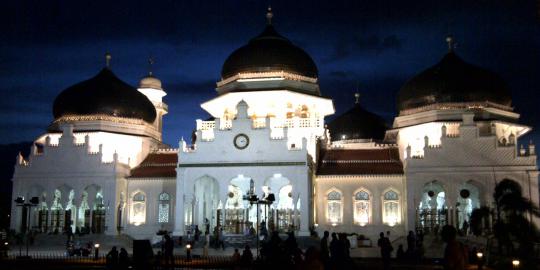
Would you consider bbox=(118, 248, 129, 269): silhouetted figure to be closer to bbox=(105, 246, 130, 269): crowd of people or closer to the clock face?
bbox=(105, 246, 130, 269): crowd of people

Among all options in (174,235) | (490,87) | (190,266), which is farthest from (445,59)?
(190,266)

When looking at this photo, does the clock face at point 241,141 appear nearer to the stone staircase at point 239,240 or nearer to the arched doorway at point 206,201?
the arched doorway at point 206,201

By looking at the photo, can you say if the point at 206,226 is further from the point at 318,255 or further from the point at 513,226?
the point at 318,255

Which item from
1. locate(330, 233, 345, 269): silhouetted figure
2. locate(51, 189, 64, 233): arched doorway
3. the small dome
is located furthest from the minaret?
locate(330, 233, 345, 269): silhouetted figure

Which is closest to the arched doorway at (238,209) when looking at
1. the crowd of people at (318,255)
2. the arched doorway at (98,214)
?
the arched doorway at (98,214)

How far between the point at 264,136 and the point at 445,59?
1508 cm

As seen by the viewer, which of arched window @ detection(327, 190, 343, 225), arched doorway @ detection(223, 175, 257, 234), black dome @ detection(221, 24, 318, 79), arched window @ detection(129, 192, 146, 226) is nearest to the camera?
arched doorway @ detection(223, 175, 257, 234)

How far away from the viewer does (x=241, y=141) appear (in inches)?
1631

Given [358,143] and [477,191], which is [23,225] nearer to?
[358,143]

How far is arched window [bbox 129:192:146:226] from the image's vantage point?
45.8 m

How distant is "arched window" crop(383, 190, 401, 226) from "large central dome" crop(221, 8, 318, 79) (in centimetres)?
1120

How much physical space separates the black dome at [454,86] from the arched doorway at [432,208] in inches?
246

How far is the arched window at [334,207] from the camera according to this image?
4281 centimetres

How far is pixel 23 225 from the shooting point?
45938 millimetres
